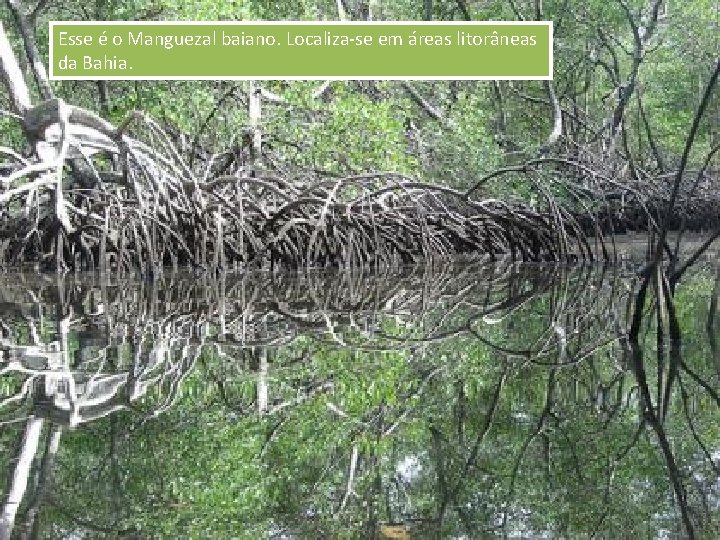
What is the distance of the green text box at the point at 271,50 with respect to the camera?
840 centimetres

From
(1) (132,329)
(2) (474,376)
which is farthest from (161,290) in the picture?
(2) (474,376)

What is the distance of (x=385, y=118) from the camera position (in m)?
9.40

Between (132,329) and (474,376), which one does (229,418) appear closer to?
(474,376)

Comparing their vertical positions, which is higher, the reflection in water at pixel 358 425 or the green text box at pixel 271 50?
the green text box at pixel 271 50

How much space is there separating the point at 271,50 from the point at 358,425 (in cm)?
634

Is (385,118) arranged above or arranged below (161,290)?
above

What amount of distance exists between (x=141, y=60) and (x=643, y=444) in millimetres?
7107

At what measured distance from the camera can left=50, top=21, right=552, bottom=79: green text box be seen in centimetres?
840

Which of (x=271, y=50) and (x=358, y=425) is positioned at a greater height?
(x=271, y=50)

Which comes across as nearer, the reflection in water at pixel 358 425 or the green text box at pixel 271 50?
the reflection in water at pixel 358 425

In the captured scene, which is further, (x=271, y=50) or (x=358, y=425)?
(x=271, y=50)

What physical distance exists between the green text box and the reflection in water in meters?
4.21

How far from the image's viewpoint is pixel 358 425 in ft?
7.93

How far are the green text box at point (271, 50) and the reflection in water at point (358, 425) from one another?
421 cm
